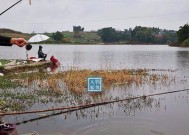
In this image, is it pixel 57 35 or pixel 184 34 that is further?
pixel 57 35

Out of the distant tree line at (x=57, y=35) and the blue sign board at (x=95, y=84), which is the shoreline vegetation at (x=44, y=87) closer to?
the blue sign board at (x=95, y=84)

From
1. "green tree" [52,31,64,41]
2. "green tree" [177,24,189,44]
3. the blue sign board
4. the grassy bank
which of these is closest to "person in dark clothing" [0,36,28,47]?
the blue sign board

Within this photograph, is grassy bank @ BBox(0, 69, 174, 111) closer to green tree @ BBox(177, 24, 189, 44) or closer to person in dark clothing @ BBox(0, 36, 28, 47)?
person in dark clothing @ BBox(0, 36, 28, 47)

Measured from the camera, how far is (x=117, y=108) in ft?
56.6

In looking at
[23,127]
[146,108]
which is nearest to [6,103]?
[23,127]

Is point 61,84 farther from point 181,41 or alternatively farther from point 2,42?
point 181,41

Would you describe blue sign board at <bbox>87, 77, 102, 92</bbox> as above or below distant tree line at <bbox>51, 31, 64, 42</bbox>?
below

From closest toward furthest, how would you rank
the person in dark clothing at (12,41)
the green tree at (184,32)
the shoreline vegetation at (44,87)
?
the person in dark clothing at (12,41), the shoreline vegetation at (44,87), the green tree at (184,32)

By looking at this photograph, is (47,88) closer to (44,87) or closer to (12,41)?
(44,87)

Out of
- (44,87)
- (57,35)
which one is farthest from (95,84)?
(57,35)

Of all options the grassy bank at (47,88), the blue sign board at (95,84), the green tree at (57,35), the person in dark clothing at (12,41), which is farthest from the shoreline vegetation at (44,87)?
the green tree at (57,35)

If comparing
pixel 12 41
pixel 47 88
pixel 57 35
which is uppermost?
pixel 57 35

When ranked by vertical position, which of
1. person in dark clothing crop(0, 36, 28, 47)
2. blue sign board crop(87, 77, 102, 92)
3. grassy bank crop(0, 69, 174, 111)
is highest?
person in dark clothing crop(0, 36, 28, 47)

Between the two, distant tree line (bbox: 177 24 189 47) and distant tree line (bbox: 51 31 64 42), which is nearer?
distant tree line (bbox: 177 24 189 47)
